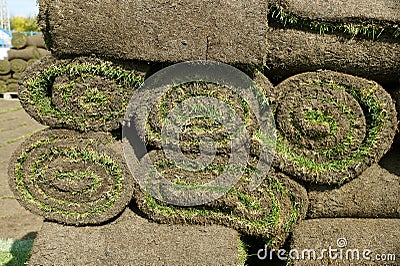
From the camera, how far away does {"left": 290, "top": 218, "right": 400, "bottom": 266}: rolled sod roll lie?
238 centimetres

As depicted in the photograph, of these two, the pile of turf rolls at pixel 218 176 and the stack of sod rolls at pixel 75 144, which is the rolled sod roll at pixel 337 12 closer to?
the pile of turf rolls at pixel 218 176

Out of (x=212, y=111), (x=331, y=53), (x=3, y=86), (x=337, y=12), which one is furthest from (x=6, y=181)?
(x=3, y=86)

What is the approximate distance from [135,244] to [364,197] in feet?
3.96

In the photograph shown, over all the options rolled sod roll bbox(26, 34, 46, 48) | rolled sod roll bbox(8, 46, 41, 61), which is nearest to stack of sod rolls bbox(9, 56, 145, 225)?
rolled sod roll bbox(8, 46, 41, 61)

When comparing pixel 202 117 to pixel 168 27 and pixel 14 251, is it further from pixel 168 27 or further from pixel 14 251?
pixel 14 251

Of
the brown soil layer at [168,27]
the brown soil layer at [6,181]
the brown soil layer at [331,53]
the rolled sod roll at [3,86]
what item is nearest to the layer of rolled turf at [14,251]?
the brown soil layer at [6,181]

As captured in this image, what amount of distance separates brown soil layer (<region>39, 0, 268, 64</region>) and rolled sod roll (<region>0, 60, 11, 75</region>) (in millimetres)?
11056

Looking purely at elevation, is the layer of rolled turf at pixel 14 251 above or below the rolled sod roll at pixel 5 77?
above

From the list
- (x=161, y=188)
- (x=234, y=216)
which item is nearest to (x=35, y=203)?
(x=161, y=188)

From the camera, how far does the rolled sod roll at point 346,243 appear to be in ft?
7.80

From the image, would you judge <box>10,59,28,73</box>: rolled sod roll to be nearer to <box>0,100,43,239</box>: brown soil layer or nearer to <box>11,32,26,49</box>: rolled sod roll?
<box>11,32,26,49</box>: rolled sod roll

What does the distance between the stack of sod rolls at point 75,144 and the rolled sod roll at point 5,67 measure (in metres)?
10.9

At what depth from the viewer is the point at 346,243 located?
240 cm

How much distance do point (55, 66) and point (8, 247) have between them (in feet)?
6.47
